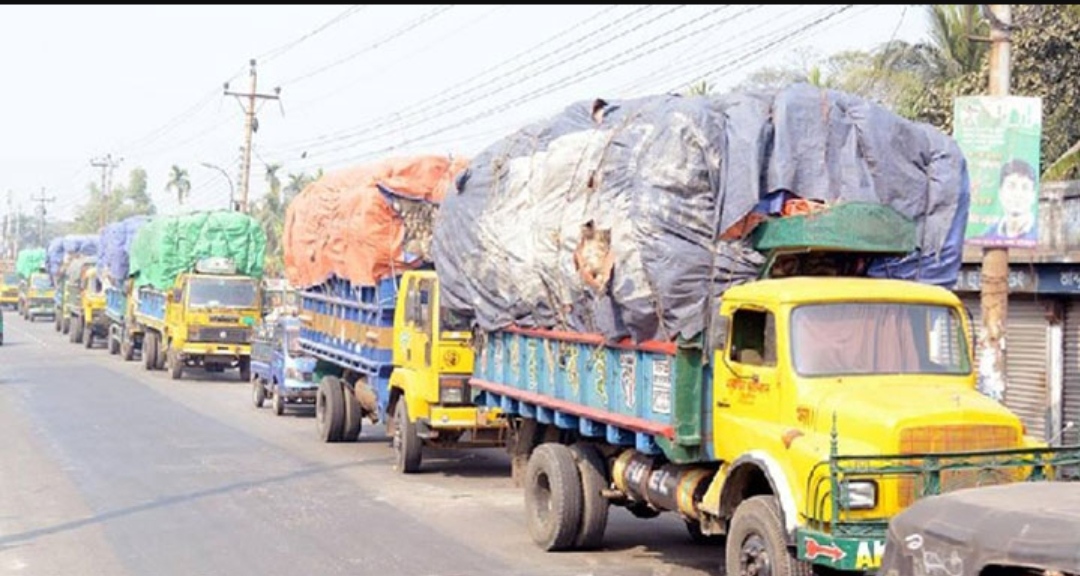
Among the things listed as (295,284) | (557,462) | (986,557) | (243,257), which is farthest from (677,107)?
(243,257)

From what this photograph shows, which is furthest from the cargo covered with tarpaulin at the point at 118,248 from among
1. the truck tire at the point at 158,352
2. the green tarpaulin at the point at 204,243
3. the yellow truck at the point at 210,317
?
the yellow truck at the point at 210,317

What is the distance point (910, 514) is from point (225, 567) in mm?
6549

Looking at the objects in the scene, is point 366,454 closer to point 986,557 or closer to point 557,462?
point 557,462

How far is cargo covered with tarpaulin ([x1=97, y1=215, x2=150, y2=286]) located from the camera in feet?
134

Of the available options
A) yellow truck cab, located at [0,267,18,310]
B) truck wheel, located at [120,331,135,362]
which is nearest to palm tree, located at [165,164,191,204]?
yellow truck cab, located at [0,267,18,310]

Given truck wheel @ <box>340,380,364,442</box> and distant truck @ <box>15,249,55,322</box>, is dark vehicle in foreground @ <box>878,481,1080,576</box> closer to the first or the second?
truck wheel @ <box>340,380,364,442</box>

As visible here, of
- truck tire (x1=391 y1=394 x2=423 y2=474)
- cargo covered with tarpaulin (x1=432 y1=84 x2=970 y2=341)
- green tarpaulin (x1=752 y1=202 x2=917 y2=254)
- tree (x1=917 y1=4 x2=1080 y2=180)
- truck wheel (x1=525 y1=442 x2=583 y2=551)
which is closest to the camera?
green tarpaulin (x1=752 y1=202 x2=917 y2=254)

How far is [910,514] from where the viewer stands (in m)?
6.93

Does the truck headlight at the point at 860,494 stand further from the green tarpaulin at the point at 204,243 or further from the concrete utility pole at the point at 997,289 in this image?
the green tarpaulin at the point at 204,243

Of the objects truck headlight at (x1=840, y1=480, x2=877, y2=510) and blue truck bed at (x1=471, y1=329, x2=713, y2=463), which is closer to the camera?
truck headlight at (x1=840, y1=480, x2=877, y2=510)

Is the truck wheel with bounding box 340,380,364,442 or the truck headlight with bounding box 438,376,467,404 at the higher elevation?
the truck headlight with bounding box 438,376,467,404

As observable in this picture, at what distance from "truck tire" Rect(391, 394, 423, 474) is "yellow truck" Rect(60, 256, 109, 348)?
2976 cm

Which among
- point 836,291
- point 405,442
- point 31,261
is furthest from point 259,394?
point 31,261

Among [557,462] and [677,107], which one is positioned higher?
[677,107]
